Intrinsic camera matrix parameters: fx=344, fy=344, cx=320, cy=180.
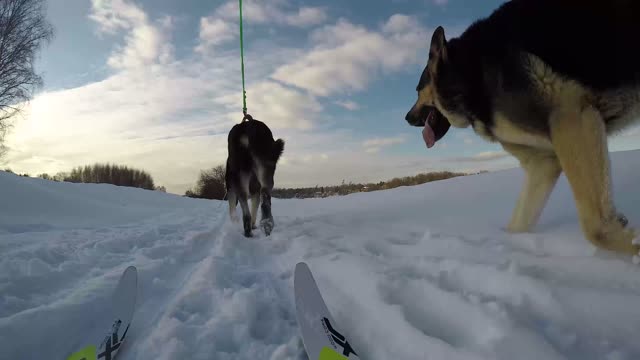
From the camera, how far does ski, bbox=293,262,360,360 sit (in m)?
1.29

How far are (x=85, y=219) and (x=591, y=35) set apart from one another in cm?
784

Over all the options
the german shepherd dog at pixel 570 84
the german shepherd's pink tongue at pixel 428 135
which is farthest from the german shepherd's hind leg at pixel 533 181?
the german shepherd's pink tongue at pixel 428 135

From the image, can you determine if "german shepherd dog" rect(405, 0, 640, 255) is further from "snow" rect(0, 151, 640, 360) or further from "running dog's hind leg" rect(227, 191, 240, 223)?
"running dog's hind leg" rect(227, 191, 240, 223)

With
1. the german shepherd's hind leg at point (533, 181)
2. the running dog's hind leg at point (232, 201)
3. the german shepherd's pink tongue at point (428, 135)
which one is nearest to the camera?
the german shepherd's hind leg at point (533, 181)

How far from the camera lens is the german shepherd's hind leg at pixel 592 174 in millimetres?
1825

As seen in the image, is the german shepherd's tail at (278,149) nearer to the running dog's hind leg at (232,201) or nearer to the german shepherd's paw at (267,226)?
the german shepherd's paw at (267,226)

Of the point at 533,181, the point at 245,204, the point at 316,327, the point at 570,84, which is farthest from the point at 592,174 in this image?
the point at 245,204

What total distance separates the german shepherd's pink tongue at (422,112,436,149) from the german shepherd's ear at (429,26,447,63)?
61 cm

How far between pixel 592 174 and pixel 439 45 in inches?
58.5

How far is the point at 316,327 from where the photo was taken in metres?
1.45

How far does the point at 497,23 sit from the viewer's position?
241cm

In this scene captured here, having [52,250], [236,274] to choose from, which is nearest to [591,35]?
[236,274]

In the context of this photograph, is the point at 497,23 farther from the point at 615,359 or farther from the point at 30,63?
the point at 30,63

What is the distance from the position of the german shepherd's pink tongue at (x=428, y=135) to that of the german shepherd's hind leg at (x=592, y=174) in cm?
137
